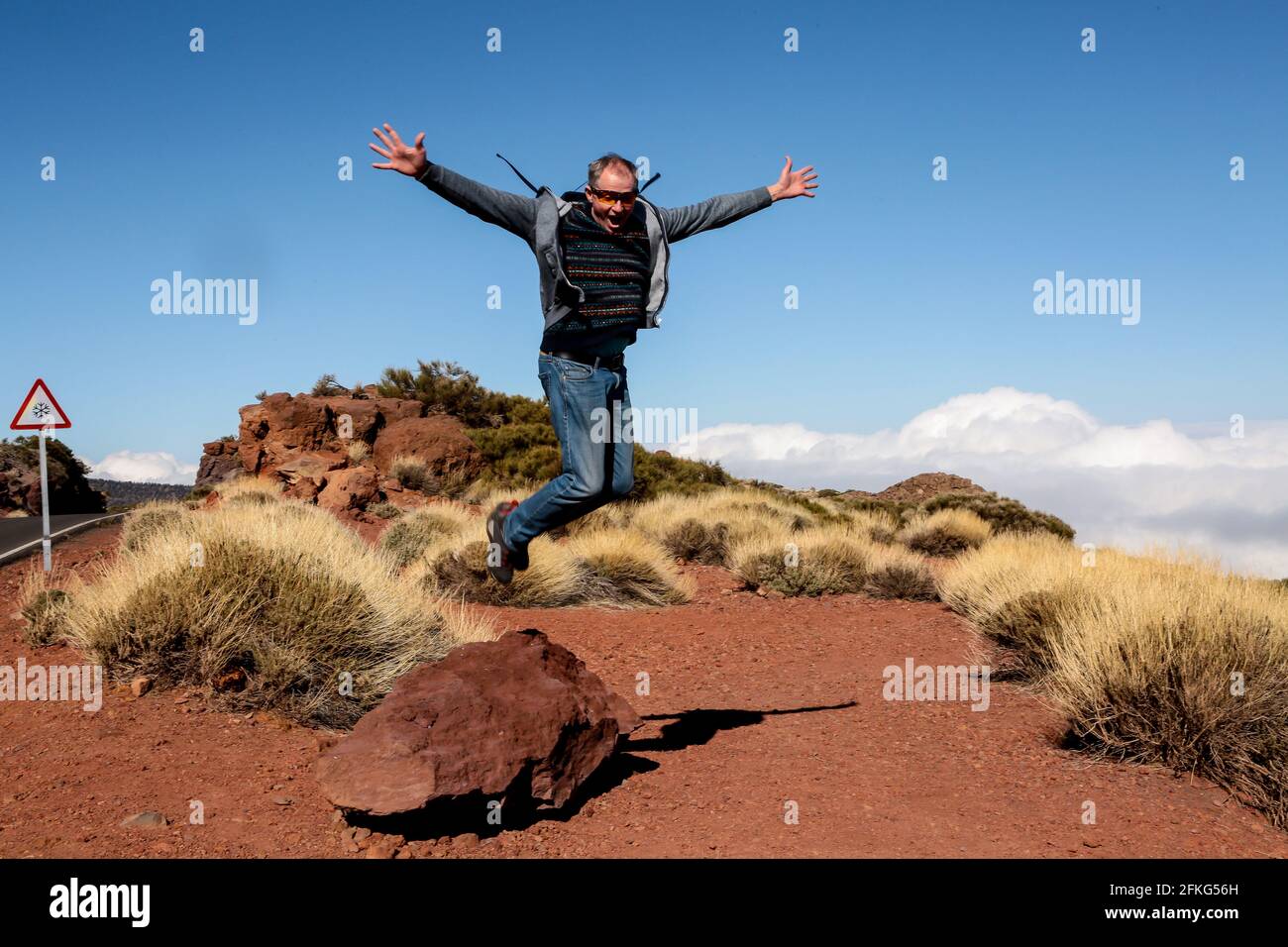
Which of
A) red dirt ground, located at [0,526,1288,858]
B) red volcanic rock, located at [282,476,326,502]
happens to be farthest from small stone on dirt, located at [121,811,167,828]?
red volcanic rock, located at [282,476,326,502]

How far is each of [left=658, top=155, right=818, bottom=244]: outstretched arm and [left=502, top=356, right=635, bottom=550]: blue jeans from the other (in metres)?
0.84

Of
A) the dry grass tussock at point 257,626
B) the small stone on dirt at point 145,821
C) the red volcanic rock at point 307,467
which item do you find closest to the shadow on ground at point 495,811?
the small stone on dirt at point 145,821

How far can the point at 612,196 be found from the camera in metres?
4.78

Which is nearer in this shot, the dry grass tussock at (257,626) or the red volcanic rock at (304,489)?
the dry grass tussock at (257,626)

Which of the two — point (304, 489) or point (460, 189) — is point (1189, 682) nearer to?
point (460, 189)

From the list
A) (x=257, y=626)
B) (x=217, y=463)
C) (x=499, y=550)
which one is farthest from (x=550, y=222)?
(x=217, y=463)

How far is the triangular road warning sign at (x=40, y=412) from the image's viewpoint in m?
13.8

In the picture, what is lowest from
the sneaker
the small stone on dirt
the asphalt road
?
the small stone on dirt

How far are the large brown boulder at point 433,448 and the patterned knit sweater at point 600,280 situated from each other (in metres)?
17.4

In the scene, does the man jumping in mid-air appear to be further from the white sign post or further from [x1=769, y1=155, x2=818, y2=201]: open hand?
the white sign post

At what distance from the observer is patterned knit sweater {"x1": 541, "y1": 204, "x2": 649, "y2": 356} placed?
481 centimetres

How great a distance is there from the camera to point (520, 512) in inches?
208

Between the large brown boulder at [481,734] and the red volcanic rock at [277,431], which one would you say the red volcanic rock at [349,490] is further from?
the large brown boulder at [481,734]
